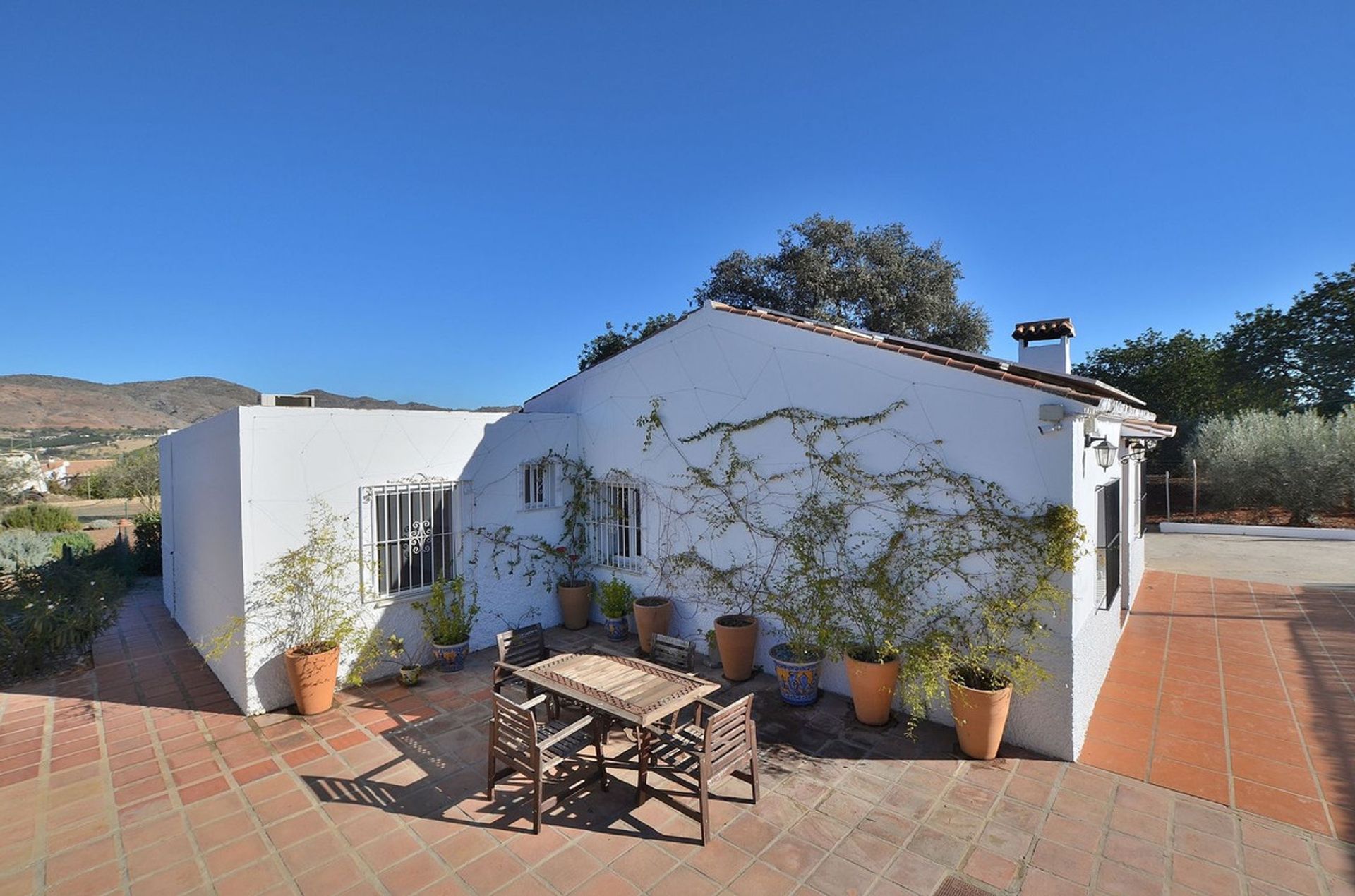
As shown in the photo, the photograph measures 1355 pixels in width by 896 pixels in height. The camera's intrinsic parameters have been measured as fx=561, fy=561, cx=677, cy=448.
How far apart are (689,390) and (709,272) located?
54.6ft

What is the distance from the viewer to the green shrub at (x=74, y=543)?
43.5 feet

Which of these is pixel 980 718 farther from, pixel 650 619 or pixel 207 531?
pixel 207 531

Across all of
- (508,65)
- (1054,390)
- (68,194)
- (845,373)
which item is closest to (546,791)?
(845,373)

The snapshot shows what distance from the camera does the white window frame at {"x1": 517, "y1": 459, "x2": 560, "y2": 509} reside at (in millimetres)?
9422

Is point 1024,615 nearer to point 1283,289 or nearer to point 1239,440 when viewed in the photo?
point 1239,440

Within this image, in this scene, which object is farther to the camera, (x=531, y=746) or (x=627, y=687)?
(x=627, y=687)

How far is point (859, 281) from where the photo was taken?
2125 cm

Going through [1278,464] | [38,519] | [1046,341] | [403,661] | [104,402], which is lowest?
[403,661]

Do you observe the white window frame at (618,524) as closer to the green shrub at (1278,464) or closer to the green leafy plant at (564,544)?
the green leafy plant at (564,544)

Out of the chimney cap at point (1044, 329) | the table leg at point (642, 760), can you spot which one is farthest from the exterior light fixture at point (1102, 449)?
the table leg at point (642, 760)

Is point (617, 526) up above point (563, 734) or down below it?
above

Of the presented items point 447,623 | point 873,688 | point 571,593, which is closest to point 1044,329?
point 873,688

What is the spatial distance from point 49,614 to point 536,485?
7.21m

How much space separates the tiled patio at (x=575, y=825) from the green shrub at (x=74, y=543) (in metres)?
9.76
